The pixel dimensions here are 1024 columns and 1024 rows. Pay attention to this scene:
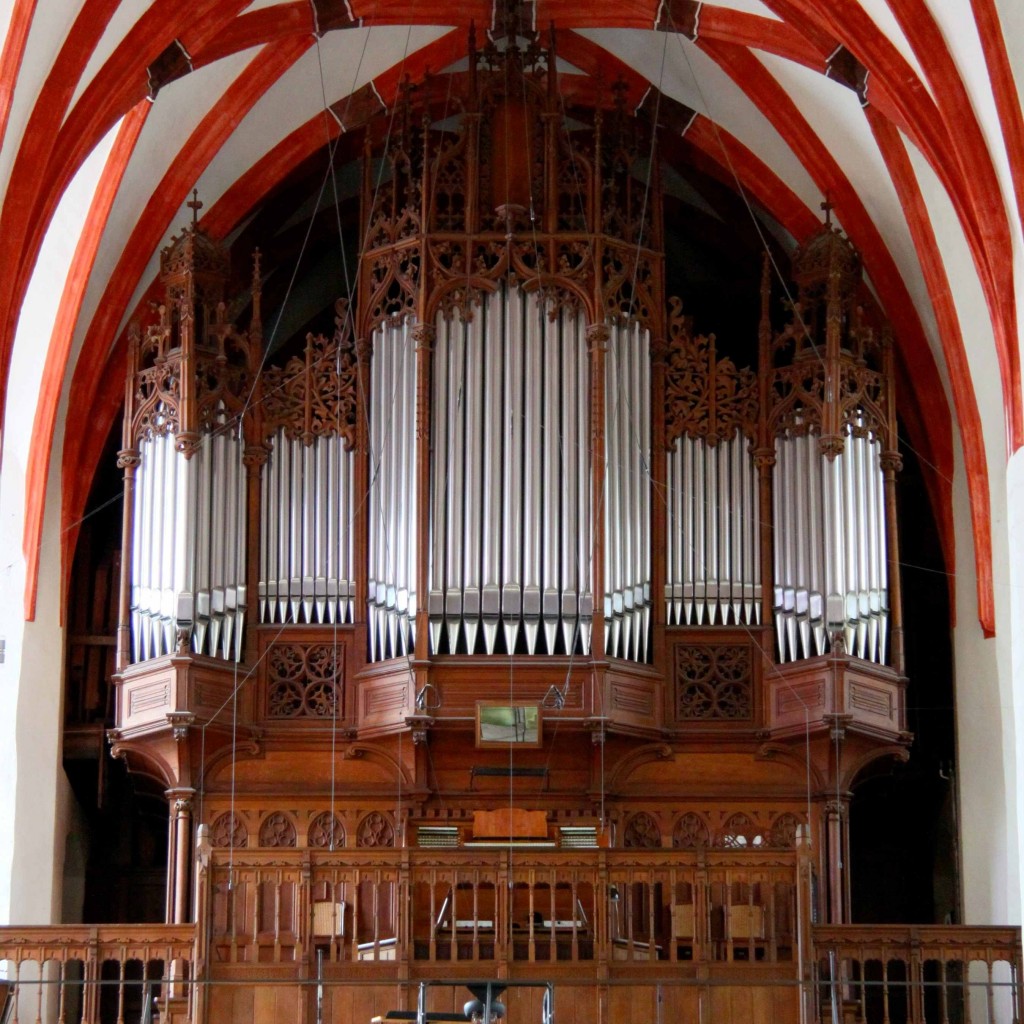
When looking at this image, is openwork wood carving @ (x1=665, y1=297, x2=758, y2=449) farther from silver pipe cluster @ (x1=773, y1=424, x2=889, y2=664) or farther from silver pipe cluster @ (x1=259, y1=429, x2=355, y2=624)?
silver pipe cluster @ (x1=259, y1=429, x2=355, y2=624)

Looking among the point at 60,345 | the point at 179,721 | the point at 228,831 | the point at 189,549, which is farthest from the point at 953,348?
the point at 60,345

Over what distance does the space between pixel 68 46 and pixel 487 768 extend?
724 cm

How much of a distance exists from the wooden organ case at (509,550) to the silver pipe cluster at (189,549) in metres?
0.03

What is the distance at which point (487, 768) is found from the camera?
2192 centimetres

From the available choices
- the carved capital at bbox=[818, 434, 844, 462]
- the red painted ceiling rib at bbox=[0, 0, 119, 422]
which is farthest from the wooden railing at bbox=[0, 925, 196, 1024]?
the carved capital at bbox=[818, 434, 844, 462]

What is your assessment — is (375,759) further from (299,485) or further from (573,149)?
(573,149)

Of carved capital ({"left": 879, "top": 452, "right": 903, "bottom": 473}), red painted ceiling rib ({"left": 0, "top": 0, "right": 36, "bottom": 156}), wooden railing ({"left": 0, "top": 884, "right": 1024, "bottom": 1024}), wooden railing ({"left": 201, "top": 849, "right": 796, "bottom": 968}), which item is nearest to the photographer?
red painted ceiling rib ({"left": 0, "top": 0, "right": 36, "bottom": 156})

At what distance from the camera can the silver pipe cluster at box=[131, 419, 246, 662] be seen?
72.2ft

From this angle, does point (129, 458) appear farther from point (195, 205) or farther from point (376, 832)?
point (376, 832)

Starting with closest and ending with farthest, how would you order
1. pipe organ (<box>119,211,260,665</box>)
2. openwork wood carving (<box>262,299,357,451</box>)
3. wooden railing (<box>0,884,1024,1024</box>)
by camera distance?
wooden railing (<box>0,884,1024,1024</box>), pipe organ (<box>119,211,260,665</box>), openwork wood carving (<box>262,299,357,451</box>)

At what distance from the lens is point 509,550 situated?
21938 mm

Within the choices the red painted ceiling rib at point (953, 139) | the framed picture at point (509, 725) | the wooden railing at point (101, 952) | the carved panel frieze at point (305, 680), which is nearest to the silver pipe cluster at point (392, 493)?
the carved panel frieze at point (305, 680)

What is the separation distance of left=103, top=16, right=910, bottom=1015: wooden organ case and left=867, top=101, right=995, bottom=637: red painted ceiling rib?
0.70 metres

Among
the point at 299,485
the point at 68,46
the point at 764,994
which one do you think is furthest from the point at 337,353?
the point at 764,994
